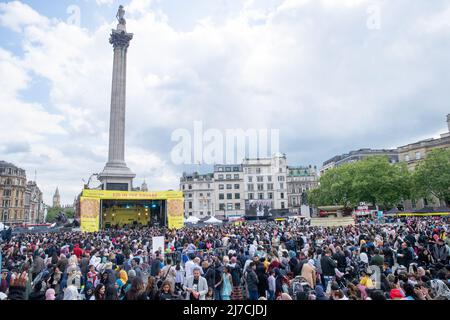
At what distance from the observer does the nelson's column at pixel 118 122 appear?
168 ft

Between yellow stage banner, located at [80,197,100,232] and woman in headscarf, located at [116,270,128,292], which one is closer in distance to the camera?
woman in headscarf, located at [116,270,128,292]

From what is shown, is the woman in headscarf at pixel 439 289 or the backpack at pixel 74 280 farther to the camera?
the backpack at pixel 74 280

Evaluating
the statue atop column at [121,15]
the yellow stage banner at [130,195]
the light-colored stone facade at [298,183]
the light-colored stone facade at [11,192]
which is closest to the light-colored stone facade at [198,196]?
the light-colored stone facade at [298,183]

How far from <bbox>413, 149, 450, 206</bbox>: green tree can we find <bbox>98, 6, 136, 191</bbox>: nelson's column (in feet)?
158

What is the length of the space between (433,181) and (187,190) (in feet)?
195

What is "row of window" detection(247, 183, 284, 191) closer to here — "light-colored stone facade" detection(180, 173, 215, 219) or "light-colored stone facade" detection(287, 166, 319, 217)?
"light-colored stone facade" detection(180, 173, 215, 219)

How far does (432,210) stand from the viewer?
40.7 m

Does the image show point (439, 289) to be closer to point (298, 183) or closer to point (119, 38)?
point (119, 38)

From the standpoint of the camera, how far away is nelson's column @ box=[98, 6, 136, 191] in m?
51.1

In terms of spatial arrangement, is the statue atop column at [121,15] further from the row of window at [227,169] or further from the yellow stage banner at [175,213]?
the row of window at [227,169]

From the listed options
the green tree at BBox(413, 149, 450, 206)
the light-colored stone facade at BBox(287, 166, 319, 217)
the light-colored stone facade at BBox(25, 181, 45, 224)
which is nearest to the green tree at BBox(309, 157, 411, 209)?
the green tree at BBox(413, 149, 450, 206)

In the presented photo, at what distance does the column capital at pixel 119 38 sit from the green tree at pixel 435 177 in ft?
185

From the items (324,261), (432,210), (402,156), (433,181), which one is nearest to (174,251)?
(324,261)
